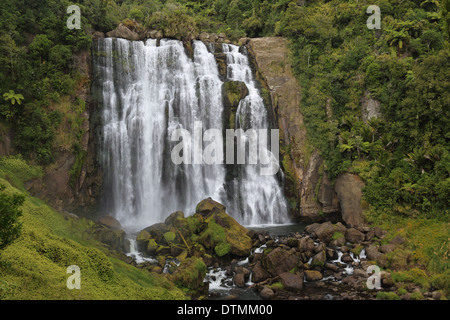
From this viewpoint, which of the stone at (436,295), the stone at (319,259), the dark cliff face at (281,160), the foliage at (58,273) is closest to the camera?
the foliage at (58,273)

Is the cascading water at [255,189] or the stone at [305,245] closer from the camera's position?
the stone at [305,245]

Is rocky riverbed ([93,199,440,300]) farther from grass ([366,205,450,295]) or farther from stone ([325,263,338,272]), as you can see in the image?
grass ([366,205,450,295])

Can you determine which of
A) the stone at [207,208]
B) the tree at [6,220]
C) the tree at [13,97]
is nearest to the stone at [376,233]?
the stone at [207,208]

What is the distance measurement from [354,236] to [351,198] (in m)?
4.32

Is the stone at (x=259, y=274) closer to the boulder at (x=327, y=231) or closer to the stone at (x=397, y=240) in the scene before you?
the boulder at (x=327, y=231)

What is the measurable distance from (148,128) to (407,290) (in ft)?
65.8

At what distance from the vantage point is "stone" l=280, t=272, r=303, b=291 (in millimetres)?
14555

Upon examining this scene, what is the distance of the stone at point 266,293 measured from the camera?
45.4 ft

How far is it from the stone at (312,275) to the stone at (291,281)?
Result: 69cm

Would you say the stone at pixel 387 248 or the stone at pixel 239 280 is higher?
the stone at pixel 387 248

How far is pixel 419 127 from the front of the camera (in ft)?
74.7

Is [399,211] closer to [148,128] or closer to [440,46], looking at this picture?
[440,46]

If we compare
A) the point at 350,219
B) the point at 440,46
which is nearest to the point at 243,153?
the point at 350,219

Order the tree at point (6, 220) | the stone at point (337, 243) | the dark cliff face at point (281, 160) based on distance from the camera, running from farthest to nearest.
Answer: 1. the dark cliff face at point (281, 160)
2. the stone at point (337, 243)
3. the tree at point (6, 220)
